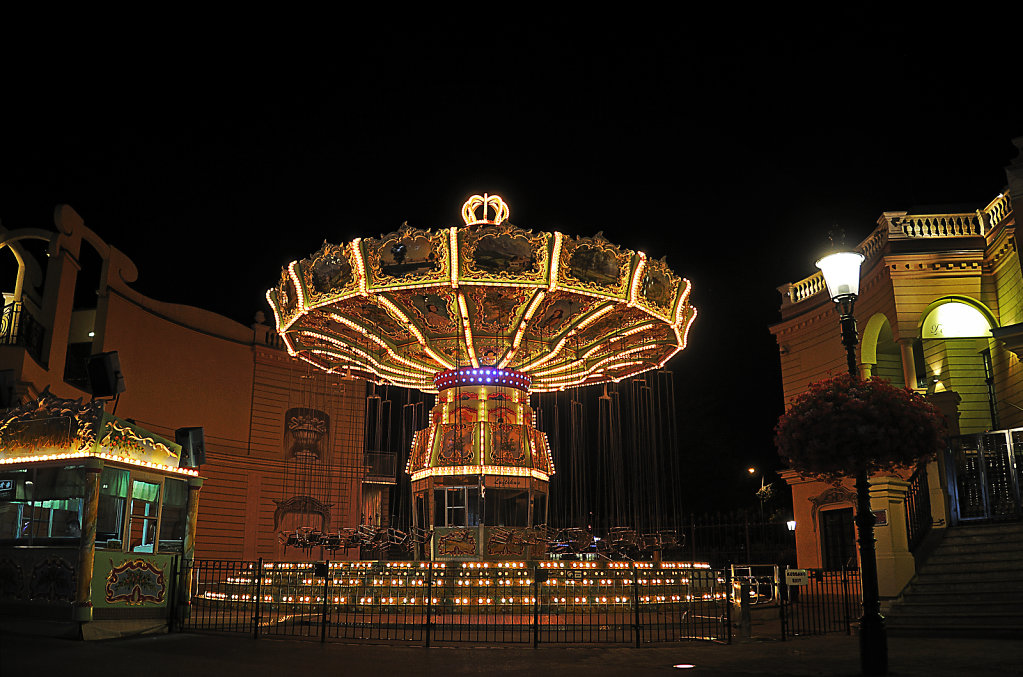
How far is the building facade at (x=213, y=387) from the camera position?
1883 centimetres

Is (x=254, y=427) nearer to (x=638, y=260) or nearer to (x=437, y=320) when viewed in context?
(x=437, y=320)

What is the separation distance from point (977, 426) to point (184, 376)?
20893 millimetres

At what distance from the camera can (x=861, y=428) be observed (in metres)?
8.84

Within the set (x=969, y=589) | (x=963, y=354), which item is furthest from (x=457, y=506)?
(x=963, y=354)

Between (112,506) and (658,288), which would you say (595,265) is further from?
(112,506)

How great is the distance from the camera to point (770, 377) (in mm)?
37500

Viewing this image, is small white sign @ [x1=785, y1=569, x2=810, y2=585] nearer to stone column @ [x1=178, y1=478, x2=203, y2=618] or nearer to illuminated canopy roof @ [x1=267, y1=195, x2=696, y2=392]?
illuminated canopy roof @ [x1=267, y1=195, x2=696, y2=392]

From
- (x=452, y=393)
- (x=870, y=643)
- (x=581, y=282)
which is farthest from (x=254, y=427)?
(x=870, y=643)

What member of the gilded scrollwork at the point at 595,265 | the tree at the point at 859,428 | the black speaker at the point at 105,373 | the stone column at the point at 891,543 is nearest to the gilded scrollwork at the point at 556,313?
the gilded scrollwork at the point at 595,265

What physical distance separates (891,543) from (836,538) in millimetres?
8726

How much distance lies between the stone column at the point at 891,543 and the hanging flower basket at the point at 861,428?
4190mm

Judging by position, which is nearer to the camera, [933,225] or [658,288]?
[658,288]

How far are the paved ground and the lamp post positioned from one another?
37 cm

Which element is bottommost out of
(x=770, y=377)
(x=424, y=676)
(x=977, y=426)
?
(x=424, y=676)
